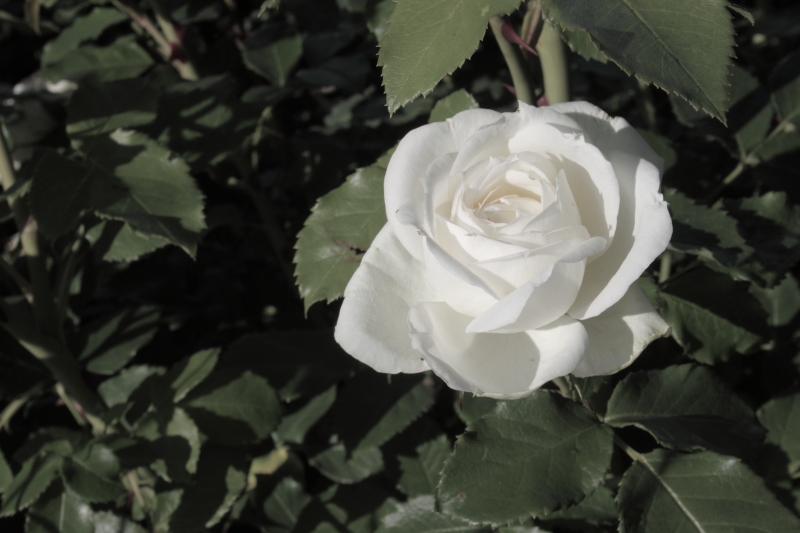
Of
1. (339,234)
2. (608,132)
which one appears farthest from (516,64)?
(339,234)

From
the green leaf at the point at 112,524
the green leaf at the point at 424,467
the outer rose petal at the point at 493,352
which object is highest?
the outer rose petal at the point at 493,352

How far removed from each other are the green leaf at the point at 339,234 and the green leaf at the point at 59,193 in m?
0.36

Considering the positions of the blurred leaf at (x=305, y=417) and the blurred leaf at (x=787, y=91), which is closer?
the blurred leaf at (x=787, y=91)

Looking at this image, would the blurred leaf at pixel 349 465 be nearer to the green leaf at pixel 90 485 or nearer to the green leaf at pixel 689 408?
the green leaf at pixel 90 485

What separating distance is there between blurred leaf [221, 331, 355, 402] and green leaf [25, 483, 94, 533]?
324mm

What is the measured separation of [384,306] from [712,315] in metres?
0.59

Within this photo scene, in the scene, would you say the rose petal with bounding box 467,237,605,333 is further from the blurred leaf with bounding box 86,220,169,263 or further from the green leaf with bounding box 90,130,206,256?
the blurred leaf with bounding box 86,220,169,263

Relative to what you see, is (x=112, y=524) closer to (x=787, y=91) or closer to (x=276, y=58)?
(x=276, y=58)

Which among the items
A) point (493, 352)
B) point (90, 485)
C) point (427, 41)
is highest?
point (427, 41)

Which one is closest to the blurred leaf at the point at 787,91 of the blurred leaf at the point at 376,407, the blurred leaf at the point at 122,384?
the blurred leaf at the point at 376,407

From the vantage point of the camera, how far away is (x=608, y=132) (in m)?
0.63

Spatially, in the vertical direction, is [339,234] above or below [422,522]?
above

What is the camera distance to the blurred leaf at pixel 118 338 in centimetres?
132

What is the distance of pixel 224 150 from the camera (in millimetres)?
1208
